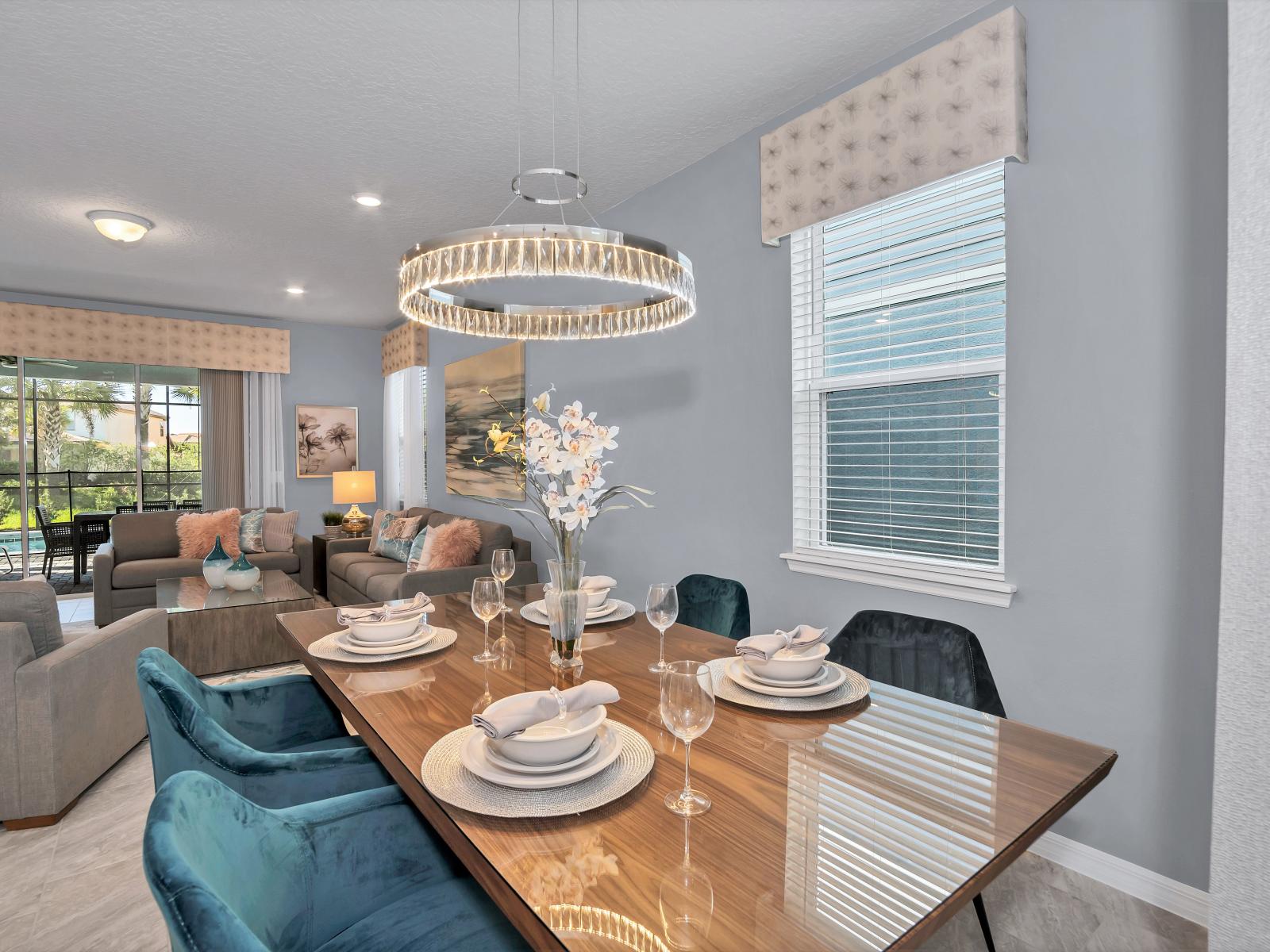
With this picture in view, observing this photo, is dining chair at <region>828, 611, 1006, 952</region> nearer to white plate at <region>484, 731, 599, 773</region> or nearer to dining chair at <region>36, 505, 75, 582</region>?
white plate at <region>484, 731, 599, 773</region>

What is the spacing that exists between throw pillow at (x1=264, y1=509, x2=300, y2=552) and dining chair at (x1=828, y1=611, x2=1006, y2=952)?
546 centimetres

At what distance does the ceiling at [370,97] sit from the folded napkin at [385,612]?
6.41 ft

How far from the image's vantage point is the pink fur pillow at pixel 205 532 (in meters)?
5.55

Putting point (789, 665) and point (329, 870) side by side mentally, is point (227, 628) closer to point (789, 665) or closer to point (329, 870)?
point (329, 870)

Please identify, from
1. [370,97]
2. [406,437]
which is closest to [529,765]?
[370,97]

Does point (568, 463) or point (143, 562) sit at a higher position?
point (568, 463)

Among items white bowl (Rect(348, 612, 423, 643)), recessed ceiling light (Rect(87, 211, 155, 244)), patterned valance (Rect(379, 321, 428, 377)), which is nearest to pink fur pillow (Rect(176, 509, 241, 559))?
patterned valance (Rect(379, 321, 428, 377))

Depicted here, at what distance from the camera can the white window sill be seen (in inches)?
87.4

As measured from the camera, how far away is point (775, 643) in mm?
1489

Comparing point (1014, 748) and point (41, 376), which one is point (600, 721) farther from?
point (41, 376)

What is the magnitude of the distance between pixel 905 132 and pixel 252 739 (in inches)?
110

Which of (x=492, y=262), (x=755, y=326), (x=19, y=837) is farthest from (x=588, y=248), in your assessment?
(x=19, y=837)

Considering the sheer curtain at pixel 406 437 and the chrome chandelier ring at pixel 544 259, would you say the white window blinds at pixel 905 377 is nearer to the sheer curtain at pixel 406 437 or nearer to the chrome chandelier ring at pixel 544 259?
the chrome chandelier ring at pixel 544 259

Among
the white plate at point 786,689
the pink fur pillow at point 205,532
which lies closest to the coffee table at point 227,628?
the pink fur pillow at point 205,532
